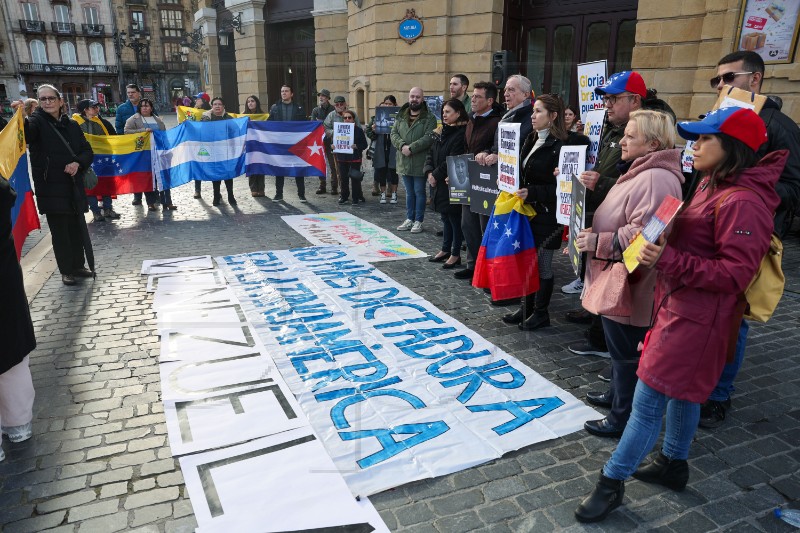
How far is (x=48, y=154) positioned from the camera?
235 inches

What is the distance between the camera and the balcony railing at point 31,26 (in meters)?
61.6

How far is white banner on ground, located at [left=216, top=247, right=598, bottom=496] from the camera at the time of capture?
319 cm

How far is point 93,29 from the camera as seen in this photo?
66875 mm

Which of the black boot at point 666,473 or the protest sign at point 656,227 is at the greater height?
the protest sign at point 656,227

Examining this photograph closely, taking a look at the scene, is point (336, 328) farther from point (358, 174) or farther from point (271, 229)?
point (358, 174)

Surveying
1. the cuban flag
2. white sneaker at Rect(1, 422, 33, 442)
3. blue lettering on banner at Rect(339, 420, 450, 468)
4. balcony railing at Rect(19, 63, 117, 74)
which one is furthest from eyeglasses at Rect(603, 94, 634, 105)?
balcony railing at Rect(19, 63, 117, 74)

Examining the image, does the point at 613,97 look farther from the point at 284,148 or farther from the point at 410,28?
the point at 410,28

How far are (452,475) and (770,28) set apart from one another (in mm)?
8751

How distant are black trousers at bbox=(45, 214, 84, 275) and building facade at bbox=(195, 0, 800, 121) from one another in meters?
7.88

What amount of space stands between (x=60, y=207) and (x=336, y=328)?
3598mm

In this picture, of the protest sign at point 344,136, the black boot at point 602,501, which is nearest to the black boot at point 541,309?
the black boot at point 602,501

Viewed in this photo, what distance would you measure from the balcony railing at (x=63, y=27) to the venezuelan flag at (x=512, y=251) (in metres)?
77.2

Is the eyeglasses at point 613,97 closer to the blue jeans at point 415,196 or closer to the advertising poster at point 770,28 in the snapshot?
the blue jeans at point 415,196

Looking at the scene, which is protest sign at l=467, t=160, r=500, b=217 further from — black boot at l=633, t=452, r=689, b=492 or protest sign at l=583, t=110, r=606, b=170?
black boot at l=633, t=452, r=689, b=492
